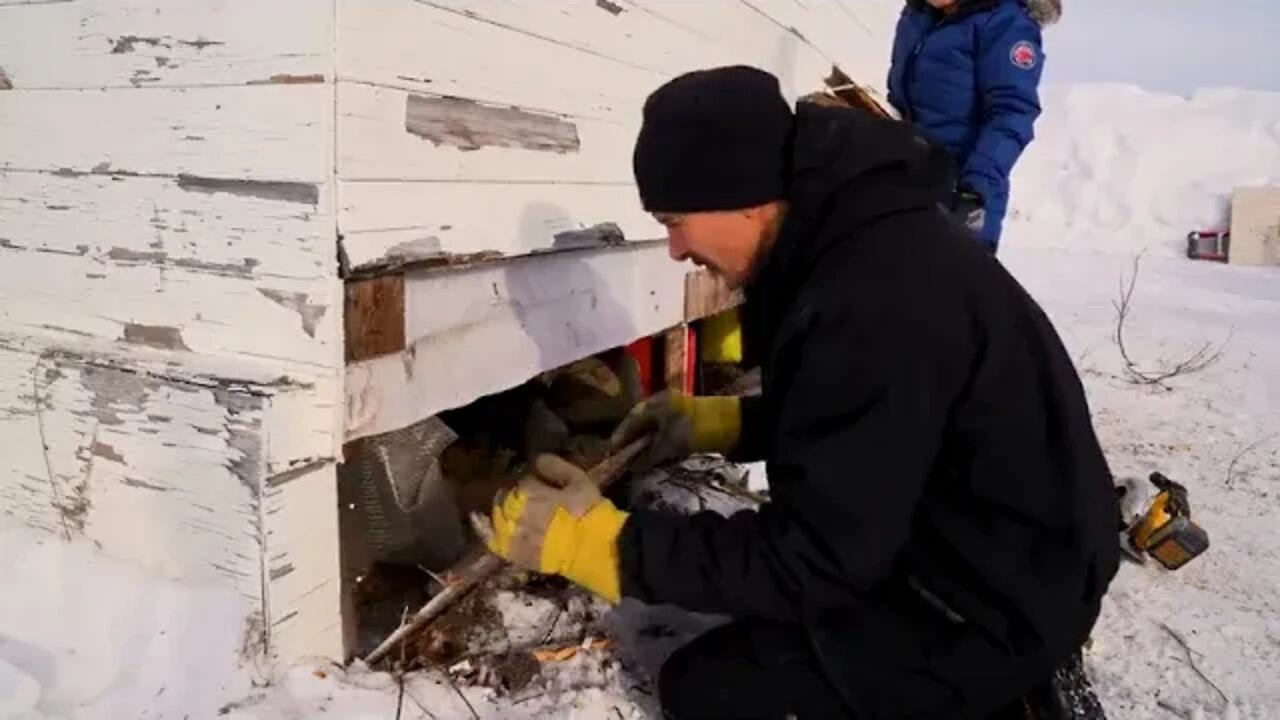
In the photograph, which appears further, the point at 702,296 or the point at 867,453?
the point at 702,296

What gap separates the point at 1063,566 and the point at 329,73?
1.60m

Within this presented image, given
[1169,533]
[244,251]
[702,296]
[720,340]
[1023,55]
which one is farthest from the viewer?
[720,340]

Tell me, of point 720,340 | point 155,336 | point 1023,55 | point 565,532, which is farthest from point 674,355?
point 565,532

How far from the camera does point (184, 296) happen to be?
214 cm

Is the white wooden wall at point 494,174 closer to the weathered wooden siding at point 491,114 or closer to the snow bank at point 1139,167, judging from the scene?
the weathered wooden siding at point 491,114

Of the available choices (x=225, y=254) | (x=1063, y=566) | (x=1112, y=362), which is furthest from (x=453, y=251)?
(x=1112, y=362)

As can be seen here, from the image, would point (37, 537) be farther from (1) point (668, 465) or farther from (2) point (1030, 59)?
(2) point (1030, 59)

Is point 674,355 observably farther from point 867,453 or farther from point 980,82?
point 867,453

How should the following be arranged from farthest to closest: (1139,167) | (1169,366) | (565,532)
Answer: (1139,167), (1169,366), (565,532)

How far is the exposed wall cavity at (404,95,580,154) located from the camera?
2207mm

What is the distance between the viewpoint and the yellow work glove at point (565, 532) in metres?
1.74

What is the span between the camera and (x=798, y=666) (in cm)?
179

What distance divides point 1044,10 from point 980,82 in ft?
1.27

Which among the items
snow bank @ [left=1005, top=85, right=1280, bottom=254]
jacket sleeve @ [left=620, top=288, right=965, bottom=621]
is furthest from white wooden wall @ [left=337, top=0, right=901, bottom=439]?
snow bank @ [left=1005, top=85, right=1280, bottom=254]
